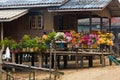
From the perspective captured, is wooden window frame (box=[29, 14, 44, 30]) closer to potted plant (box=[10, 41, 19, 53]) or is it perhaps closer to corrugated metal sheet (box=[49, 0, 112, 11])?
corrugated metal sheet (box=[49, 0, 112, 11])

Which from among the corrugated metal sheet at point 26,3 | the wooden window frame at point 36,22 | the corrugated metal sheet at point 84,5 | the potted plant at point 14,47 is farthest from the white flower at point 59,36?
the wooden window frame at point 36,22

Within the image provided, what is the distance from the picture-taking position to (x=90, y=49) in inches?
805

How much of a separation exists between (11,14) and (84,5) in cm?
416

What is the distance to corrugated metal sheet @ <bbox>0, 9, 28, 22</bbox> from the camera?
68.6 ft

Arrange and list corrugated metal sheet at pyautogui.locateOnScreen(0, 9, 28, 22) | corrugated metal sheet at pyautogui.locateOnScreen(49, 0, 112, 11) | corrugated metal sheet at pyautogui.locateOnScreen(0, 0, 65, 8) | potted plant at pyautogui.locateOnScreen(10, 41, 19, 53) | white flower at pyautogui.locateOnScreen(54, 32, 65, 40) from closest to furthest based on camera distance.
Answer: white flower at pyautogui.locateOnScreen(54, 32, 65, 40) < potted plant at pyautogui.locateOnScreen(10, 41, 19, 53) < corrugated metal sheet at pyautogui.locateOnScreen(49, 0, 112, 11) < corrugated metal sheet at pyautogui.locateOnScreen(0, 9, 28, 22) < corrugated metal sheet at pyautogui.locateOnScreen(0, 0, 65, 8)

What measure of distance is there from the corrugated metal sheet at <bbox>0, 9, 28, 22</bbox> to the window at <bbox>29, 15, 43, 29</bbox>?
3.62 ft

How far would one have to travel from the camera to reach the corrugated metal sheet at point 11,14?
823 inches

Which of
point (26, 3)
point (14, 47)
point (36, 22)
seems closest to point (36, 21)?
point (36, 22)

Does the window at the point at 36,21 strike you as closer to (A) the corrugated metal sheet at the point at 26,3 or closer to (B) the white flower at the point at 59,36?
(A) the corrugated metal sheet at the point at 26,3

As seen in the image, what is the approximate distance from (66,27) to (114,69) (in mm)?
6828

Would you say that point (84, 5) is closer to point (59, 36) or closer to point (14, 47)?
point (59, 36)

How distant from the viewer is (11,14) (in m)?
21.9

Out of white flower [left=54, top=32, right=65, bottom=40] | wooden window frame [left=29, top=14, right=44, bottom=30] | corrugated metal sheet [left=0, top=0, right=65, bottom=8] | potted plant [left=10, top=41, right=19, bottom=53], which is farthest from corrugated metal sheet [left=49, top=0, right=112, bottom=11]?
potted plant [left=10, top=41, right=19, bottom=53]

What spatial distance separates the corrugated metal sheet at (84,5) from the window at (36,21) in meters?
1.57
